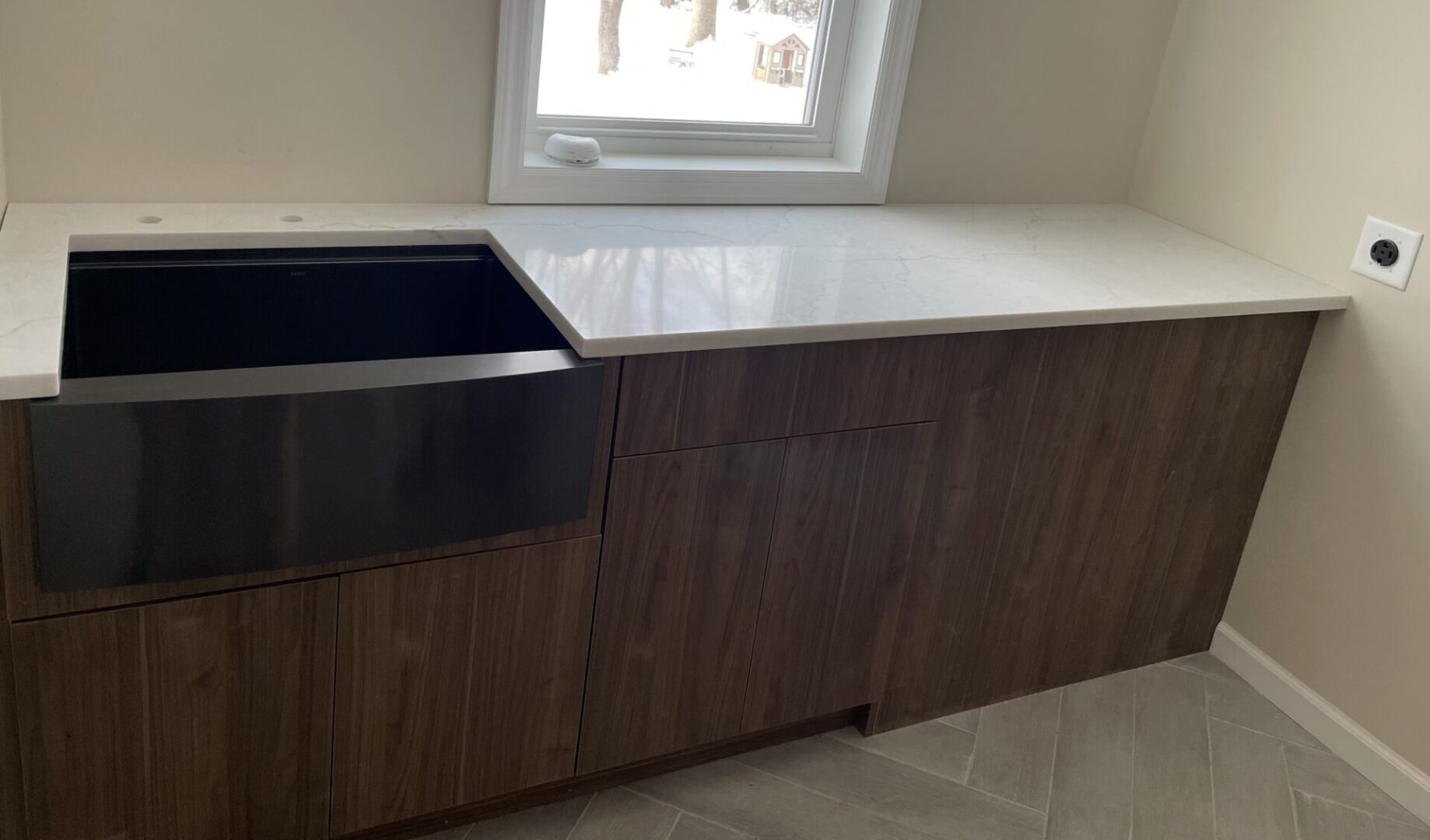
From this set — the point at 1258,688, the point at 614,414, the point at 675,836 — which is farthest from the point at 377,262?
the point at 1258,688

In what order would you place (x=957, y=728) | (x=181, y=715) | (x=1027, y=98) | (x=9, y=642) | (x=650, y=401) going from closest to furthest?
(x=9, y=642) < (x=181, y=715) < (x=650, y=401) < (x=957, y=728) < (x=1027, y=98)

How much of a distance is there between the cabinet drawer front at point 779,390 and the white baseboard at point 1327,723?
3.74 feet

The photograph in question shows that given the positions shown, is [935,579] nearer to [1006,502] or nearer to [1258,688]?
[1006,502]

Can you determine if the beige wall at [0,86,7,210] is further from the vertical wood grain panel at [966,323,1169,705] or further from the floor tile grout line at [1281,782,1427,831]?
the floor tile grout line at [1281,782,1427,831]

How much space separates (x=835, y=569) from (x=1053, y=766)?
64 centimetres

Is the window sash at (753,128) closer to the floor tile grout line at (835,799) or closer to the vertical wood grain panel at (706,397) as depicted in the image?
the vertical wood grain panel at (706,397)

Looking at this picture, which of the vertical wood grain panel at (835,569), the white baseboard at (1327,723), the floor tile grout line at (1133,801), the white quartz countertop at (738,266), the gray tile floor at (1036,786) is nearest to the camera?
the white quartz countertop at (738,266)

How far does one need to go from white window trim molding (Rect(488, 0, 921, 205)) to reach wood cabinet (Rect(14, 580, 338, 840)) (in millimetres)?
893

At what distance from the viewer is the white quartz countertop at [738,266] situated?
5.32ft

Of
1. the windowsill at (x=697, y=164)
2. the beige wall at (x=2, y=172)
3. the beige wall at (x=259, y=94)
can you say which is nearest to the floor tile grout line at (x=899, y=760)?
the windowsill at (x=697, y=164)

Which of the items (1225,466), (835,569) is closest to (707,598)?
(835,569)

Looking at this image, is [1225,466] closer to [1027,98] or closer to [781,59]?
[1027,98]

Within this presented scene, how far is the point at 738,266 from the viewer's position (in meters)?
1.95

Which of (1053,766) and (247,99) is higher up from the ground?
(247,99)
